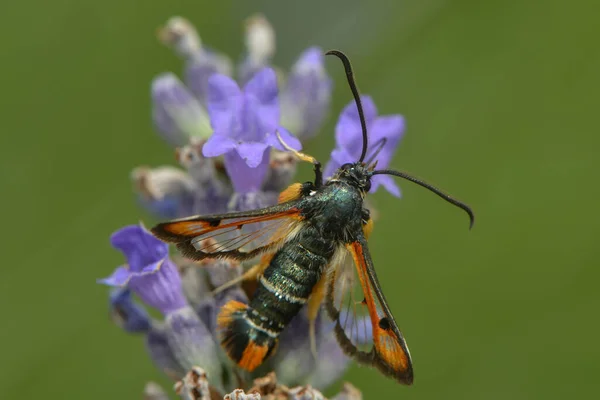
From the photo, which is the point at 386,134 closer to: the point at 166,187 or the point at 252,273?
the point at 252,273

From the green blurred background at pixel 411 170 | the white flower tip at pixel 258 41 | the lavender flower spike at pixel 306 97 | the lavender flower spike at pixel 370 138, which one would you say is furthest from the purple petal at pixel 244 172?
the green blurred background at pixel 411 170

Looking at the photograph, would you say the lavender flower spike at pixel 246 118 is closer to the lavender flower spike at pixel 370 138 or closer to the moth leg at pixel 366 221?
the lavender flower spike at pixel 370 138

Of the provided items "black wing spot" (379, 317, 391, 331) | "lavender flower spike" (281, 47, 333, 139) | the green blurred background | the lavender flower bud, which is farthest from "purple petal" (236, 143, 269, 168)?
the green blurred background

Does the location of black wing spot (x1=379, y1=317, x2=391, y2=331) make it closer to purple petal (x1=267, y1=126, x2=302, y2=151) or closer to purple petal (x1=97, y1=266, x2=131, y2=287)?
purple petal (x1=267, y1=126, x2=302, y2=151)

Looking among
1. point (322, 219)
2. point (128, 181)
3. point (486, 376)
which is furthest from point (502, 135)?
point (322, 219)

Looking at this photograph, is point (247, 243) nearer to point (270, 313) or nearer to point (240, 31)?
point (270, 313)

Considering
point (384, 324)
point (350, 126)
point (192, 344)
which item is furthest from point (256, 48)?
point (384, 324)
